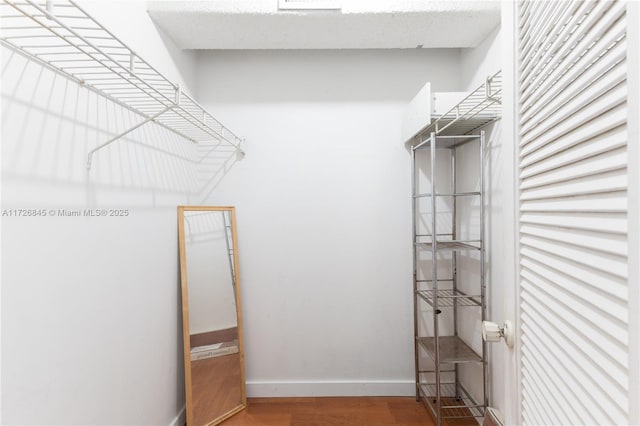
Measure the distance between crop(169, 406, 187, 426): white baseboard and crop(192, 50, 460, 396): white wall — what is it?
44cm

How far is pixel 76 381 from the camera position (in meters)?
1.13

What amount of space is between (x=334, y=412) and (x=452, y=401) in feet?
2.62

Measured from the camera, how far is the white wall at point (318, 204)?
7.42 ft

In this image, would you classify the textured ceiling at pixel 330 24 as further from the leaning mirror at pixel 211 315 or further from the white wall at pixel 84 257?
the leaning mirror at pixel 211 315

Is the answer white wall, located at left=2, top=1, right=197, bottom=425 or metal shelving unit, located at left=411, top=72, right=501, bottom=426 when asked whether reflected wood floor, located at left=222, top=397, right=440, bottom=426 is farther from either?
white wall, located at left=2, top=1, right=197, bottom=425

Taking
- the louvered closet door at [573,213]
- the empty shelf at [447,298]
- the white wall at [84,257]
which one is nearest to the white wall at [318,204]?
the empty shelf at [447,298]

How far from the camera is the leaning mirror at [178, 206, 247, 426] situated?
191cm

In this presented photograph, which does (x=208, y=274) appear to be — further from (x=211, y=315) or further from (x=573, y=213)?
(x=573, y=213)

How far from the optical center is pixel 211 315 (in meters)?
2.03

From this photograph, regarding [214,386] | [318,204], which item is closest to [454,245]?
[318,204]

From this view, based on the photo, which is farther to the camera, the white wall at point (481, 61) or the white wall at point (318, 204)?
the white wall at point (318, 204)

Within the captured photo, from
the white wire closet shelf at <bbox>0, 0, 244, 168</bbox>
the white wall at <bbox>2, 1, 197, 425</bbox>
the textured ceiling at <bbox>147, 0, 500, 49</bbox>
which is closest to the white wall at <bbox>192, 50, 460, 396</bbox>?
the textured ceiling at <bbox>147, 0, 500, 49</bbox>

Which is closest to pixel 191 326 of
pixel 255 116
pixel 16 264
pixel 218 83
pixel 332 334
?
pixel 332 334

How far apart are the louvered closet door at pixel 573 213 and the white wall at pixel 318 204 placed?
1468 millimetres
